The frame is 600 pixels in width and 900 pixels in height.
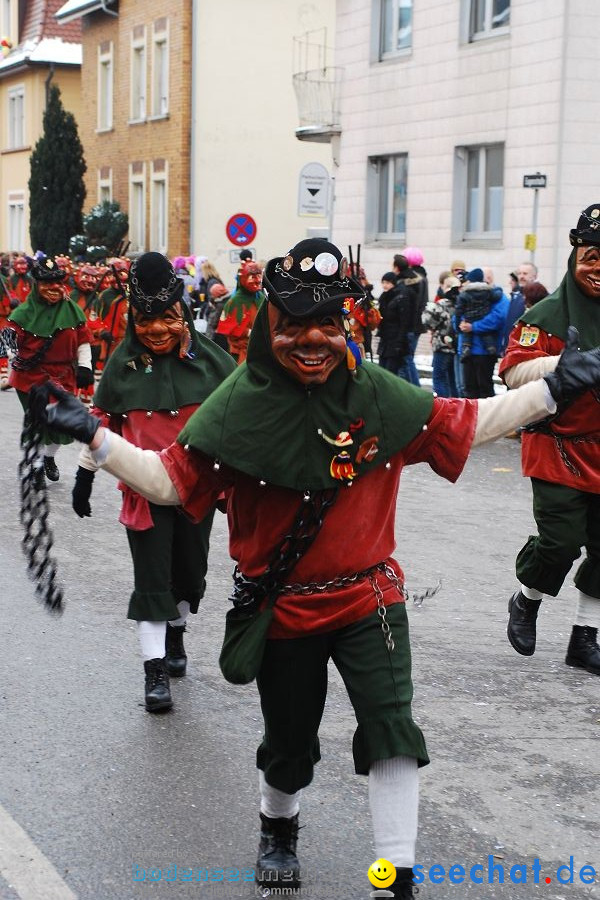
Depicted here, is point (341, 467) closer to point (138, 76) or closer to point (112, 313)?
point (112, 313)

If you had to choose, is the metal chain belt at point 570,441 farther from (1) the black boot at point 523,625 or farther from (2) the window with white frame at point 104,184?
(2) the window with white frame at point 104,184

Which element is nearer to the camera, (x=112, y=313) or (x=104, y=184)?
(x=112, y=313)

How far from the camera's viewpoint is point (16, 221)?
162ft

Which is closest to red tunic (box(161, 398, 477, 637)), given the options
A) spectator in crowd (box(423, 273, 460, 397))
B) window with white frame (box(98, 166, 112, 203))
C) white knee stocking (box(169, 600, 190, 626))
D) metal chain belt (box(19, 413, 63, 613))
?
metal chain belt (box(19, 413, 63, 613))

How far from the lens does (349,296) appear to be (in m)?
3.80

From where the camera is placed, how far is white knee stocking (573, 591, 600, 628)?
253 inches

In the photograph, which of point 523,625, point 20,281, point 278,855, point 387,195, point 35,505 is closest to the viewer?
point 35,505

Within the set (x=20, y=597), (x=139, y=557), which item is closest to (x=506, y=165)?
(x=20, y=597)

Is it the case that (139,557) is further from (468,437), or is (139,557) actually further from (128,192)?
(128,192)

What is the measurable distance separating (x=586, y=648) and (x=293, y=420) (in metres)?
3.11

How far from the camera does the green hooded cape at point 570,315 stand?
19.6ft

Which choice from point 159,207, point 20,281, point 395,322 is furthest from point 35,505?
point 159,207

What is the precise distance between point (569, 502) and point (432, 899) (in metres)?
2.45

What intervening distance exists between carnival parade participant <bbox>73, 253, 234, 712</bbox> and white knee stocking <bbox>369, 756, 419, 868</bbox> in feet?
7.02
